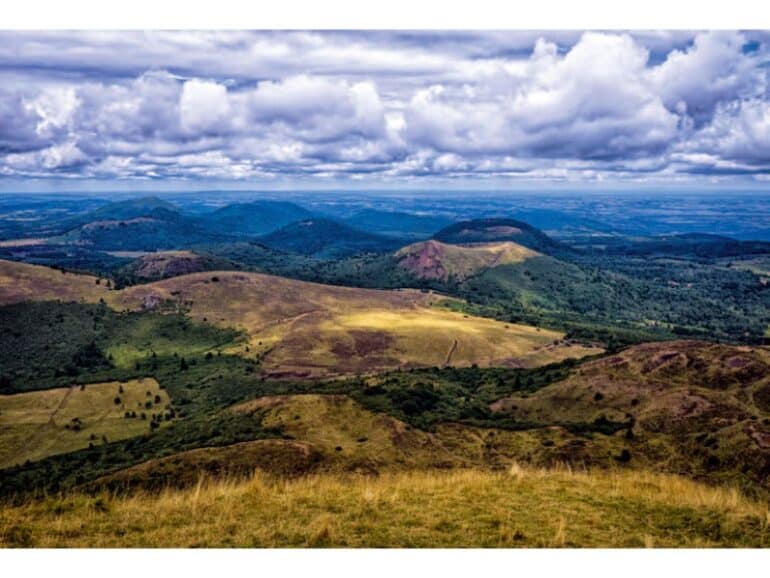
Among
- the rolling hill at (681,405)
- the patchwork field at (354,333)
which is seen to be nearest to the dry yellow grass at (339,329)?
the patchwork field at (354,333)

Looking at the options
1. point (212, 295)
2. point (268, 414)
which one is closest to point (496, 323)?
point (212, 295)

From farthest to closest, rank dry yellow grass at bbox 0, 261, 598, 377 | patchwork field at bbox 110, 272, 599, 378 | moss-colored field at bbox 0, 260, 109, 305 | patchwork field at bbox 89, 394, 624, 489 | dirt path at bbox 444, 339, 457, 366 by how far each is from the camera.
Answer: moss-colored field at bbox 0, 260, 109, 305 → dry yellow grass at bbox 0, 261, 598, 377 → patchwork field at bbox 110, 272, 599, 378 → dirt path at bbox 444, 339, 457, 366 → patchwork field at bbox 89, 394, 624, 489

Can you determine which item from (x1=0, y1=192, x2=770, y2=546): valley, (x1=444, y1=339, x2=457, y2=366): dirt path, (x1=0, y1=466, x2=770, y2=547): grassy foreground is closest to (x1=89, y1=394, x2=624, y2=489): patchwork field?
(x1=0, y1=192, x2=770, y2=546): valley

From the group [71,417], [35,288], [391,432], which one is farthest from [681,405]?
[35,288]

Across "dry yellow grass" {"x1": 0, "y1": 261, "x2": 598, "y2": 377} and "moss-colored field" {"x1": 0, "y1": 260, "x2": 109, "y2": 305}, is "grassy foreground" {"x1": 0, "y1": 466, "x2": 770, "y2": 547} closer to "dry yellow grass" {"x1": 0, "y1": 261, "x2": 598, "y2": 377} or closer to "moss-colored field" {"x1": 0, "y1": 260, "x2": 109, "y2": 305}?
"dry yellow grass" {"x1": 0, "y1": 261, "x2": 598, "y2": 377}

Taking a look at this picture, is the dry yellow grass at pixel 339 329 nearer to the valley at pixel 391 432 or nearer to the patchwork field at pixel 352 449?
the valley at pixel 391 432

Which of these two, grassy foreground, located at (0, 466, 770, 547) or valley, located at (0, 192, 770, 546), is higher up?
grassy foreground, located at (0, 466, 770, 547)
